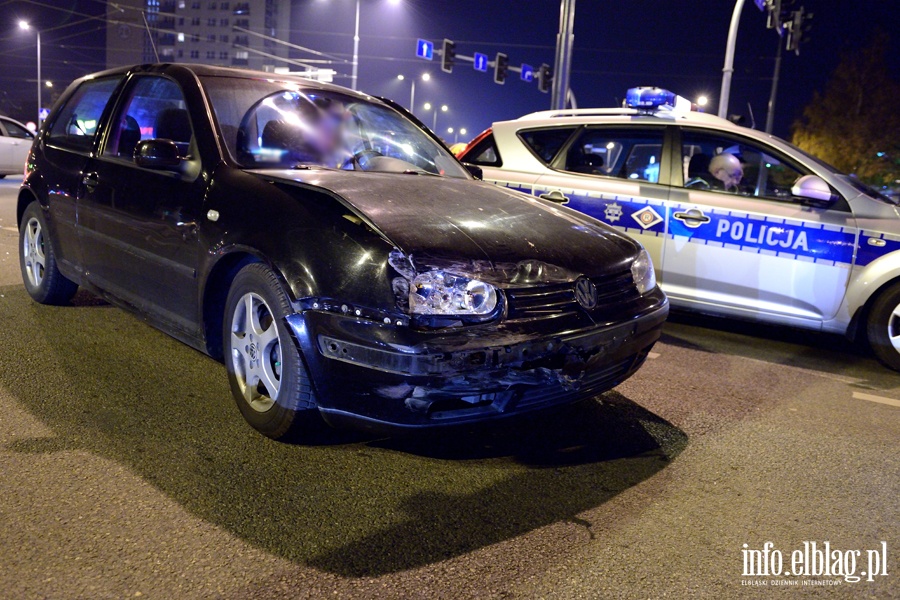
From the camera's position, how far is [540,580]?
238 centimetres

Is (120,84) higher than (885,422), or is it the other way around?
(120,84)

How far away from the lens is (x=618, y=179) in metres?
6.29

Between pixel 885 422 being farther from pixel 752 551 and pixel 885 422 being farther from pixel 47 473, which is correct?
pixel 47 473

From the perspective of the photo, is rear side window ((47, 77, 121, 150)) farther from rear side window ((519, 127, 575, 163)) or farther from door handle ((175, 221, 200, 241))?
rear side window ((519, 127, 575, 163))

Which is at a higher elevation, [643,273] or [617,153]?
[617,153]

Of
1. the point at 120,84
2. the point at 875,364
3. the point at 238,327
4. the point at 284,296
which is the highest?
the point at 120,84

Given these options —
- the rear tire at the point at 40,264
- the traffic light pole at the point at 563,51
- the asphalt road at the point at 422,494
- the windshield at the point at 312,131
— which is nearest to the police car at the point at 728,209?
the asphalt road at the point at 422,494

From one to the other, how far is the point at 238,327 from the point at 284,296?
50cm

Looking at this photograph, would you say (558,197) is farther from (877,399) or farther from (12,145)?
(12,145)

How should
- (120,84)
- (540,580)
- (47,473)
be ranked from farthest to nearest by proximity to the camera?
1. (120,84)
2. (47,473)
3. (540,580)

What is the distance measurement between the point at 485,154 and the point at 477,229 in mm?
3949

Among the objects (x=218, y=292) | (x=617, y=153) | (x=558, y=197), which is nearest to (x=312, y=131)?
(x=218, y=292)

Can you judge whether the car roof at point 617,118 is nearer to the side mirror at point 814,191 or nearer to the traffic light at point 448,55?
the side mirror at point 814,191

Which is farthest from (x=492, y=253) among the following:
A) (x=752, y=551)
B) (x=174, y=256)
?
(x=174, y=256)
